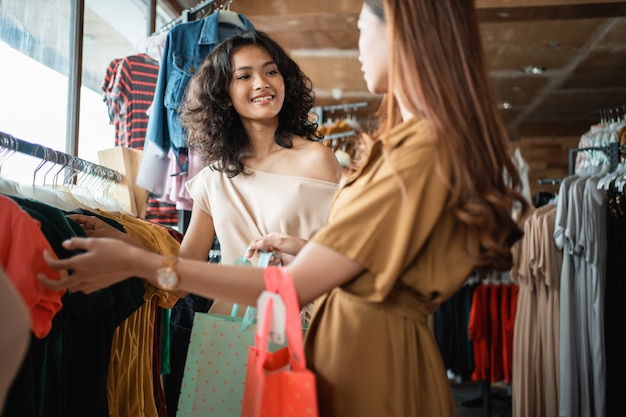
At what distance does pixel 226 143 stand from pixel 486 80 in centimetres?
108

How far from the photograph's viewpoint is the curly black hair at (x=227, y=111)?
224 cm

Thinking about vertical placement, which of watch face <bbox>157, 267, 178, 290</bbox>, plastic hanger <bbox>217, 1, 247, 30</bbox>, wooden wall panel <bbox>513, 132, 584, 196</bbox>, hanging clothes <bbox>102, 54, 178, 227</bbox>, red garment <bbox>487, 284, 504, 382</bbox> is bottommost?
red garment <bbox>487, 284, 504, 382</bbox>

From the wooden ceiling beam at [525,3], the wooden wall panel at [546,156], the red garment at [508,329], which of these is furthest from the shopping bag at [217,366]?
the wooden wall panel at [546,156]

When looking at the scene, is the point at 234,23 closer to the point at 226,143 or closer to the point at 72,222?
the point at 226,143

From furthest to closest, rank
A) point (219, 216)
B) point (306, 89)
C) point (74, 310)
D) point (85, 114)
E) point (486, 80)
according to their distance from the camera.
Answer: point (85, 114)
point (306, 89)
point (219, 216)
point (74, 310)
point (486, 80)

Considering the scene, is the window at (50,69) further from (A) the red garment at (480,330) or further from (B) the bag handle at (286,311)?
(A) the red garment at (480,330)

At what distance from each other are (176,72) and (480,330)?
414 cm

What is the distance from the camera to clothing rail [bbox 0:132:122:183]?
1.66 m

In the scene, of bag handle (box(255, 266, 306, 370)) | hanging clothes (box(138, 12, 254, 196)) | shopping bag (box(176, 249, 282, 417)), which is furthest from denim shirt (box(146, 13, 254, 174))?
bag handle (box(255, 266, 306, 370))

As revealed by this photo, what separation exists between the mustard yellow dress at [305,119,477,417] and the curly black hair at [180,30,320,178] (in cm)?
90

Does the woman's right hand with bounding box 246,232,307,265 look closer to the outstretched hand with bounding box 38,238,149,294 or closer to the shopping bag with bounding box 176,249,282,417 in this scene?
the shopping bag with bounding box 176,249,282,417

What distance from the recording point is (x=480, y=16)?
4.77 m

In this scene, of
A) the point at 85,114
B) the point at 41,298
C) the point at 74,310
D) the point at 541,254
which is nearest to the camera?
the point at 41,298

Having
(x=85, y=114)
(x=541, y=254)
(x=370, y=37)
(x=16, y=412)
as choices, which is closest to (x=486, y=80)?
(x=370, y=37)
